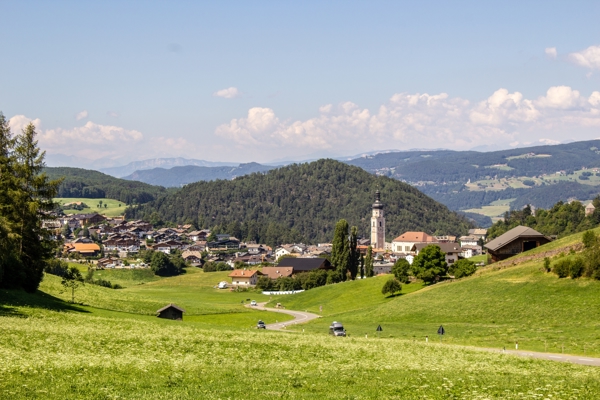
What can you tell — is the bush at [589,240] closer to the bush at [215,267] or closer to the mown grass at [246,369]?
the mown grass at [246,369]

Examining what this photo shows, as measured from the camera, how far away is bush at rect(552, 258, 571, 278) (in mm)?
65438

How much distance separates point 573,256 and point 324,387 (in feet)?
178

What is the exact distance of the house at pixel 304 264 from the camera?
158500mm

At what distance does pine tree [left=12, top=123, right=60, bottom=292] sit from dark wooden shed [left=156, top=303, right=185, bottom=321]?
12244mm

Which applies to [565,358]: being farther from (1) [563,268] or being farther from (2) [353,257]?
(2) [353,257]

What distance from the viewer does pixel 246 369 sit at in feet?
87.2

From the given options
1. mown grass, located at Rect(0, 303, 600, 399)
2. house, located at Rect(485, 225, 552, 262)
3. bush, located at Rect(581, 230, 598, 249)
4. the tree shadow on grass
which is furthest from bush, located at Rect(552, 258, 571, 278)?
the tree shadow on grass

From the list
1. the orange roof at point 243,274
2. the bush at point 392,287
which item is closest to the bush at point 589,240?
the bush at point 392,287

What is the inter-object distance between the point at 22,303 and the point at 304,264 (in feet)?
380

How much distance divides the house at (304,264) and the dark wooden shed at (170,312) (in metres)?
88.4

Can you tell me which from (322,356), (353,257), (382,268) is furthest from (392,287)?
(382,268)

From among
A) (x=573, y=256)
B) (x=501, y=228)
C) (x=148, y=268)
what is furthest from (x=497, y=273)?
(x=148, y=268)

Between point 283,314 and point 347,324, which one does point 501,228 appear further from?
point 347,324

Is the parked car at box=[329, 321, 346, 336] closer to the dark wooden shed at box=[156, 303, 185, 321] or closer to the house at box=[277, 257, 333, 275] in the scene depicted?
the dark wooden shed at box=[156, 303, 185, 321]
